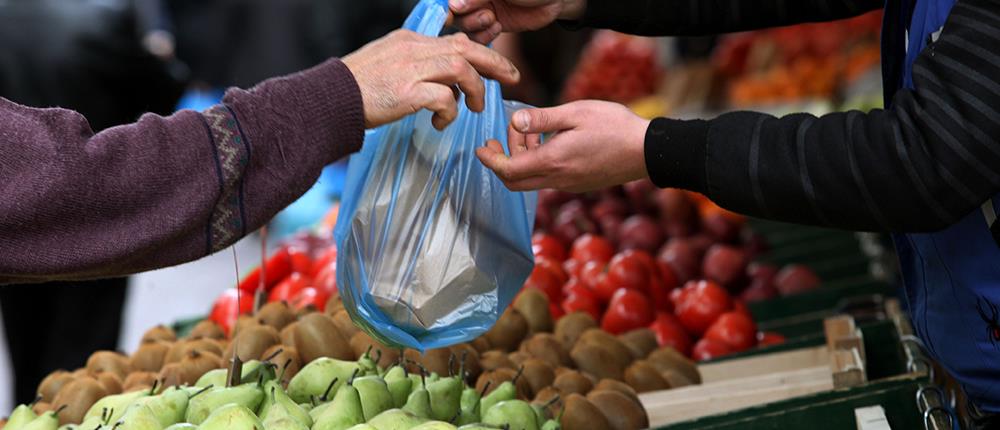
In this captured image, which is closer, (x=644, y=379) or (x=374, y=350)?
(x=374, y=350)

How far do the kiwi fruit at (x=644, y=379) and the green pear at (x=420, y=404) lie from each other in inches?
33.1

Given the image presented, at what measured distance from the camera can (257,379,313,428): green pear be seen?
1833 millimetres

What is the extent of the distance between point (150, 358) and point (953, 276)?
181 centimetres

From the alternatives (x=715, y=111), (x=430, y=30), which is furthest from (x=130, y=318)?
(x=430, y=30)

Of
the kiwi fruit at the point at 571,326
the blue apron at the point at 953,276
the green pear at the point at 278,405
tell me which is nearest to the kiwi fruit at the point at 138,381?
the green pear at the point at 278,405

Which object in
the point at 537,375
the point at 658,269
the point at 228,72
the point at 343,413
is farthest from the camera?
the point at 228,72

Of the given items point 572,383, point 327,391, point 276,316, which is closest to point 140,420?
point 327,391

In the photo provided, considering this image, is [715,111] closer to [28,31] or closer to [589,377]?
[28,31]

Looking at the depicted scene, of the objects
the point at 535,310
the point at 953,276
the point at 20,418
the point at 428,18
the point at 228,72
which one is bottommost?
the point at 20,418

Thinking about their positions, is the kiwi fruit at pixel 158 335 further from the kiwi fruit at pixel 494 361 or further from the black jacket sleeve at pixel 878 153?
the black jacket sleeve at pixel 878 153

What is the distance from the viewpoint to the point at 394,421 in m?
1.79

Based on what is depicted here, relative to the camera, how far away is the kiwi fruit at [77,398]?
2.42 m

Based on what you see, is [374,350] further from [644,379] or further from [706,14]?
[706,14]

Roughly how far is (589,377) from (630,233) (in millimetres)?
1948
